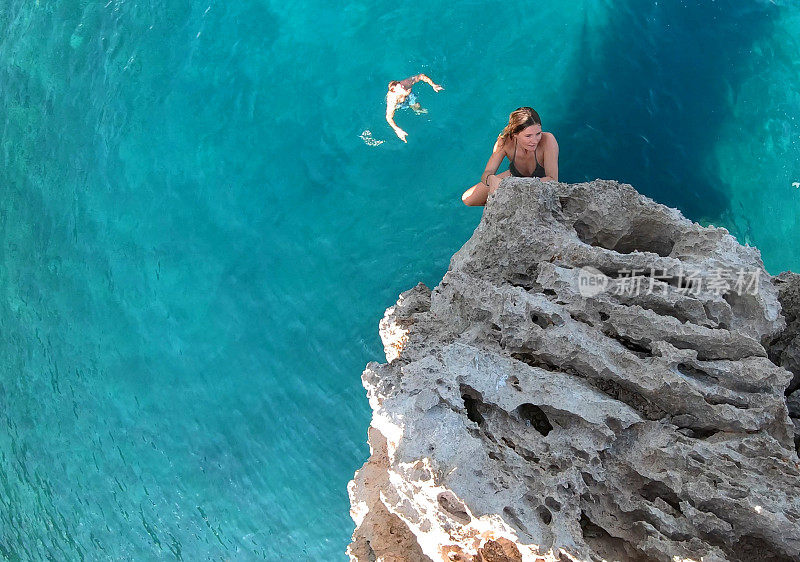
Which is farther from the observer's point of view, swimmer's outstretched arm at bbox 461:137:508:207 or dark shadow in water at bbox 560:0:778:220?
dark shadow in water at bbox 560:0:778:220

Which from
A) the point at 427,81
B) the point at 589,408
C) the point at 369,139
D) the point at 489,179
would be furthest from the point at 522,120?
the point at 589,408

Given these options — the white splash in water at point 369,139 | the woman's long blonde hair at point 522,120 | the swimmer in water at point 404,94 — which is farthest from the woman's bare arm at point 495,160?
the white splash in water at point 369,139

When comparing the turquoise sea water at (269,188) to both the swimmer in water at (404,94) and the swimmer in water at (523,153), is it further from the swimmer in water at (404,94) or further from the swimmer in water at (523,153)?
the swimmer in water at (523,153)

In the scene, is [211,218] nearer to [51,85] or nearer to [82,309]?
[82,309]

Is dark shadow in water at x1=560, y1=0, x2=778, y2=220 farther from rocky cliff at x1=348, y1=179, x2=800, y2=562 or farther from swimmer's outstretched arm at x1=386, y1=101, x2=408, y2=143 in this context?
rocky cliff at x1=348, y1=179, x2=800, y2=562

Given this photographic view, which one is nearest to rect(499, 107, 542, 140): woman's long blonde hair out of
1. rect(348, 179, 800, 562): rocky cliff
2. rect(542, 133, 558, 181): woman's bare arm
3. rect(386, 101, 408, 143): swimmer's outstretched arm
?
rect(542, 133, 558, 181): woman's bare arm

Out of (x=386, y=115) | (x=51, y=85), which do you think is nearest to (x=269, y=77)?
(x=386, y=115)
